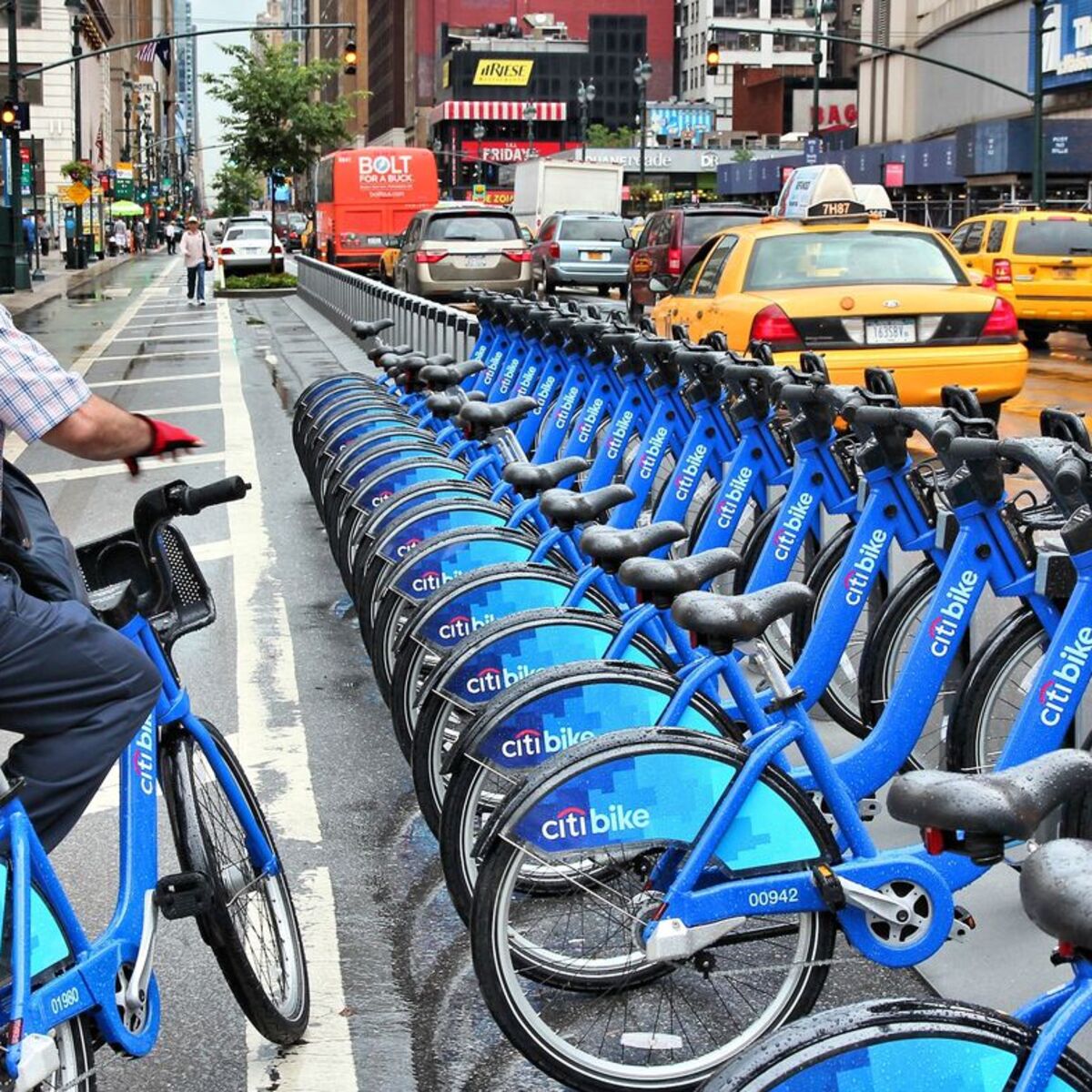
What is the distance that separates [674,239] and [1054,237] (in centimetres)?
565

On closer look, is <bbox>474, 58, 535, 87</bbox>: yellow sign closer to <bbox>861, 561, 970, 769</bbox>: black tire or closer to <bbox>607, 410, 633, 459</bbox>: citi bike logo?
<bbox>607, 410, 633, 459</bbox>: citi bike logo

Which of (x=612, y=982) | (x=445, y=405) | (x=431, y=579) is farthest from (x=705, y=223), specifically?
(x=612, y=982)

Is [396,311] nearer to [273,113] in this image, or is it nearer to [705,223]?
[705,223]

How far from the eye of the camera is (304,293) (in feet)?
141

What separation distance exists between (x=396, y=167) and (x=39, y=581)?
48.3m

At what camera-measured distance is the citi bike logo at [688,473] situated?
286 inches

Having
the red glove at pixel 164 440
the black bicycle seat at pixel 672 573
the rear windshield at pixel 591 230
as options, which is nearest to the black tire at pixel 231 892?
the red glove at pixel 164 440

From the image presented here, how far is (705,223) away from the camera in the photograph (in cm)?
2909

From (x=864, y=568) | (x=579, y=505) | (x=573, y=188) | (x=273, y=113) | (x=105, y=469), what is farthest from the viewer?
(x=273, y=113)

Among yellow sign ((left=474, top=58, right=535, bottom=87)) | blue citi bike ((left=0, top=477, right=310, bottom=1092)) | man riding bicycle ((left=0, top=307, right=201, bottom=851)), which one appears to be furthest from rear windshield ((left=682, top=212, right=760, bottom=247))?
yellow sign ((left=474, top=58, right=535, bottom=87))

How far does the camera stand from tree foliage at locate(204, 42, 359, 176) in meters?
70.1

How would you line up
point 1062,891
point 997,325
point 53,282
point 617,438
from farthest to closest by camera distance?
1. point 53,282
2. point 997,325
3. point 617,438
4. point 1062,891

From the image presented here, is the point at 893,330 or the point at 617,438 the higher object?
the point at 893,330

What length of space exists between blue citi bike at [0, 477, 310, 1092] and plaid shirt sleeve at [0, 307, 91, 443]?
1.44ft
